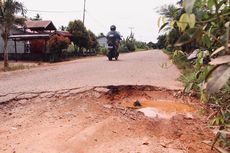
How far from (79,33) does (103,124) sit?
2623 cm

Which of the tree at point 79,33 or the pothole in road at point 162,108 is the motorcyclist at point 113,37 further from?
the tree at point 79,33

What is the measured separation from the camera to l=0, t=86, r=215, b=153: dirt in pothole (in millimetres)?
4039

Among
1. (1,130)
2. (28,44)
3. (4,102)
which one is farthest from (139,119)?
(28,44)

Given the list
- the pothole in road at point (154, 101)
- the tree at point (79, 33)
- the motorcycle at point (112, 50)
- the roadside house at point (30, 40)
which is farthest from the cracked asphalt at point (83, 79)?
the tree at point (79, 33)

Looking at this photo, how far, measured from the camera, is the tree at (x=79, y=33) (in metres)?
30.6

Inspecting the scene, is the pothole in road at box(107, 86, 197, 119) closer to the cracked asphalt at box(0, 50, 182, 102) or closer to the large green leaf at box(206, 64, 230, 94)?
the cracked asphalt at box(0, 50, 182, 102)

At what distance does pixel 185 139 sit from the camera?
4203 millimetres

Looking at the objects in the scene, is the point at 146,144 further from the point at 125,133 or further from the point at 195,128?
the point at 195,128

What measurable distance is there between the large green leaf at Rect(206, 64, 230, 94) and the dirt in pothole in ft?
10.3

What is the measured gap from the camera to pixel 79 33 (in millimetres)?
30500

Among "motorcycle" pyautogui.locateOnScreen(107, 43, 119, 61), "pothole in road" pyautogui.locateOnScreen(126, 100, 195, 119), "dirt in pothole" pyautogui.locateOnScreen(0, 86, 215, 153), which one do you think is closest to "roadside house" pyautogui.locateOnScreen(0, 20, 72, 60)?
"motorcycle" pyautogui.locateOnScreen(107, 43, 119, 61)

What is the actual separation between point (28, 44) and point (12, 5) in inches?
500

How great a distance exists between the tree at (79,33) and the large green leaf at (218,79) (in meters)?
30.1

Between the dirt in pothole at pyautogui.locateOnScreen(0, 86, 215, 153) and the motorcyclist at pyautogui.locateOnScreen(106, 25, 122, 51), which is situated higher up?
the motorcyclist at pyautogui.locateOnScreen(106, 25, 122, 51)
